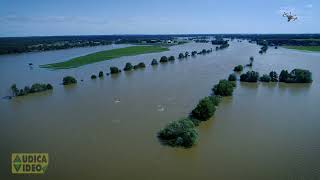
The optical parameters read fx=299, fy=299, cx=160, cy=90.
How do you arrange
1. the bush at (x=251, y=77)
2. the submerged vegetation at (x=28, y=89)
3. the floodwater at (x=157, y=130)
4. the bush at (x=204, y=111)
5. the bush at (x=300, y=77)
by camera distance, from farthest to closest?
1. the bush at (x=251, y=77)
2. the bush at (x=300, y=77)
3. the submerged vegetation at (x=28, y=89)
4. the bush at (x=204, y=111)
5. the floodwater at (x=157, y=130)

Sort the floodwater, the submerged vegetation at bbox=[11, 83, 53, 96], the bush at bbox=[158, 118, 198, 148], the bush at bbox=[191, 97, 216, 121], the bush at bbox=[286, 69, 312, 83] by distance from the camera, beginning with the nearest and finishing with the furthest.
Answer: the floodwater → the bush at bbox=[158, 118, 198, 148] → the bush at bbox=[191, 97, 216, 121] → the submerged vegetation at bbox=[11, 83, 53, 96] → the bush at bbox=[286, 69, 312, 83]

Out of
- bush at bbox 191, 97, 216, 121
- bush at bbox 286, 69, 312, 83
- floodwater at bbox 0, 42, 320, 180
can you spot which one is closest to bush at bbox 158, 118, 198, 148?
floodwater at bbox 0, 42, 320, 180

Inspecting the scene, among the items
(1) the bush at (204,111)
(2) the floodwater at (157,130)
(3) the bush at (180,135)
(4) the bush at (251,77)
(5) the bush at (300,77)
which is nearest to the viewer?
(2) the floodwater at (157,130)

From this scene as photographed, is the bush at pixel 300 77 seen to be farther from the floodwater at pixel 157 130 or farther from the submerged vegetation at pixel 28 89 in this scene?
the submerged vegetation at pixel 28 89

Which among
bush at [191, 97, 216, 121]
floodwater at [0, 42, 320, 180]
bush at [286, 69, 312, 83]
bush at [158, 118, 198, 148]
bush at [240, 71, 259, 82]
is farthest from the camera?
bush at [240, 71, 259, 82]

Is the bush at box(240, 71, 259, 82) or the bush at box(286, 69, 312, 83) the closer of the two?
the bush at box(286, 69, 312, 83)

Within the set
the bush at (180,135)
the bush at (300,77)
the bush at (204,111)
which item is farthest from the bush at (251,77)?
the bush at (180,135)

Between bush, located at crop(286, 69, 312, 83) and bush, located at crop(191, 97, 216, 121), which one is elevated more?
bush, located at crop(286, 69, 312, 83)

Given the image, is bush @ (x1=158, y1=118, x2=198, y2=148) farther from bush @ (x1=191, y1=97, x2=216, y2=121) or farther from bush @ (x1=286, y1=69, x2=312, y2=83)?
bush @ (x1=286, y1=69, x2=312, y2=83)

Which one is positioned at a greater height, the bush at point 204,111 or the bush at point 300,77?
the bush at point 300,77
